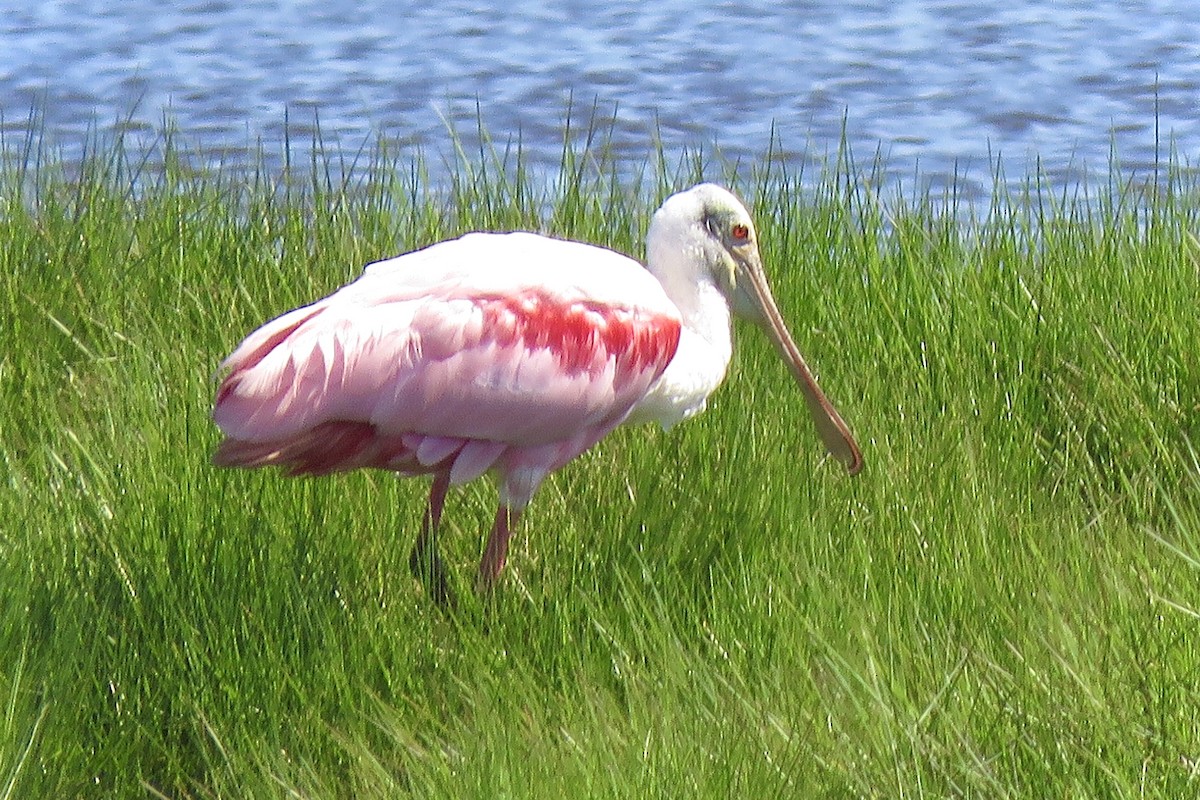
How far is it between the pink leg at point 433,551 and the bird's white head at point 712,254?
558 millimetres

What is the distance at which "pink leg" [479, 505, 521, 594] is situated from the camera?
347 cm

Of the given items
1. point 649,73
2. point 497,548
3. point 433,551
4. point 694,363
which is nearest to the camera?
point 433,551

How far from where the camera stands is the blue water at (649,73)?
8148 mm

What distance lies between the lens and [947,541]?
10.8 feet

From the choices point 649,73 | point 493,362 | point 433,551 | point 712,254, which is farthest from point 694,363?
point 649,73

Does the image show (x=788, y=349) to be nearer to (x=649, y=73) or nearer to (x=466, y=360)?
(x=466, y=360)

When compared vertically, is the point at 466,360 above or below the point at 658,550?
above

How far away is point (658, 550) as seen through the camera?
342 cm

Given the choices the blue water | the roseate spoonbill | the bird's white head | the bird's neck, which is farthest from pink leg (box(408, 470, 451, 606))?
the blue water

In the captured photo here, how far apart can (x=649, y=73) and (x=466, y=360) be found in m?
5.86

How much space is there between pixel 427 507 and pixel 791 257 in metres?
1.21

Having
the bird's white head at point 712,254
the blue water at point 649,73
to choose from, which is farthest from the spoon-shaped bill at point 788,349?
the blue water at point 649,73

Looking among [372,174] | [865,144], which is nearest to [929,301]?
[372,174]

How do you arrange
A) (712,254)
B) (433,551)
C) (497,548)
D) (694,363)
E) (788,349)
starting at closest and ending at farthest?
(433,551)
(497,548)
(694,363)
(712,254)
(788,349)
